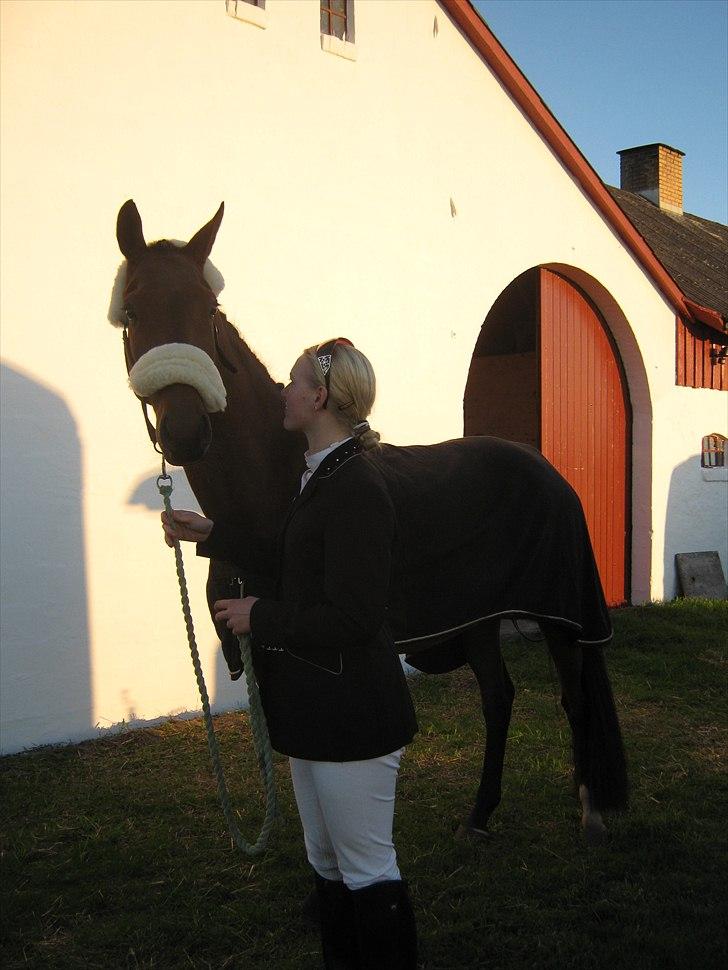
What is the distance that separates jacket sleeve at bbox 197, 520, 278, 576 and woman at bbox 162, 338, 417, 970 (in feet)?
0.58

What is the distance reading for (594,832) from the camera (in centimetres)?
366

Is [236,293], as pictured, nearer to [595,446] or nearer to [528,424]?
[595,446]

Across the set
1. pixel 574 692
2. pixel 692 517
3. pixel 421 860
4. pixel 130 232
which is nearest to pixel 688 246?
pixel 692 517

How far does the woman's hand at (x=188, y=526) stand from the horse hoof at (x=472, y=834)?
2055 millimetres

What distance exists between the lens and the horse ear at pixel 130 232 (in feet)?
8.60

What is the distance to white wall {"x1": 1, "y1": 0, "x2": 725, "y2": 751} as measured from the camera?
4879 mm

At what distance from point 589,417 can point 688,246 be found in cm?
632

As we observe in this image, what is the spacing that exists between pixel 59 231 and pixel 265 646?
376cm

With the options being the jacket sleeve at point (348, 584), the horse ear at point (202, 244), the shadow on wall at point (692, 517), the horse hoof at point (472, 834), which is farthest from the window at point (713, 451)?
the jacket sleeve at point (348, 584)

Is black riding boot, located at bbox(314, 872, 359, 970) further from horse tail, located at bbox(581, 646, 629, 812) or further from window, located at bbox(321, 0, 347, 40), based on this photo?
window, located at bbox(321, 0, 347, 40)

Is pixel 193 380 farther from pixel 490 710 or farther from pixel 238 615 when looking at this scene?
pixel 490 710

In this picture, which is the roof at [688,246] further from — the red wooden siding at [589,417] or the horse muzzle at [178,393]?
the horse muzzle at [178,393]

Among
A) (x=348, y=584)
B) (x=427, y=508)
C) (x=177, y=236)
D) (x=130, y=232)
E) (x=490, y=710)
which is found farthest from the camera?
(x=177, y=236)

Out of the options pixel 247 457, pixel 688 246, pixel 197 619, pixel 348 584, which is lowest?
pixel 197 619
